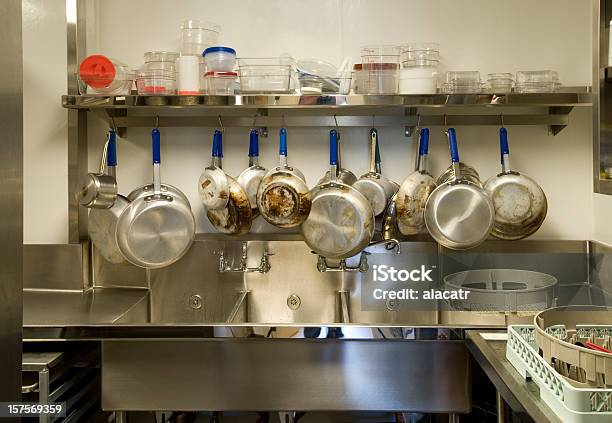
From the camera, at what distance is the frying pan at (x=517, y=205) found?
6.32 ft

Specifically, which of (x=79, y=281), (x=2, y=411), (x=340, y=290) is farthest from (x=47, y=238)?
(x=2, y=411)

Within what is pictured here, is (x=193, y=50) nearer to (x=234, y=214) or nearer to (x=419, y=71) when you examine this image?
(x=234, y=214)

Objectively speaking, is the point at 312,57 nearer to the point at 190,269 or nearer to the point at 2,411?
the point at 190,269

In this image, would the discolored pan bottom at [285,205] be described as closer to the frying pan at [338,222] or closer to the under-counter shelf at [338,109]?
the frying pan at [338,222]

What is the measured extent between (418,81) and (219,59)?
61 centimetres

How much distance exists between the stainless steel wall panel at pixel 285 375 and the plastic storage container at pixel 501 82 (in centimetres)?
81

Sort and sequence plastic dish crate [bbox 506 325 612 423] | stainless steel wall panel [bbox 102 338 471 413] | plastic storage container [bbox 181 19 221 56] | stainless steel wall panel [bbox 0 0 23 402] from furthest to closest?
plastic storage container [bbox 181 19 221 56]
stainless steel wall panel [bbox 102 338 471 413]
plastic dish crate [bbox 506 325 612 423]
stainless steel wall panel [bbox 0 0 23 402]

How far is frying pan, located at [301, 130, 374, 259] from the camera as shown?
1.83 m

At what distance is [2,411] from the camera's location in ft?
1.03

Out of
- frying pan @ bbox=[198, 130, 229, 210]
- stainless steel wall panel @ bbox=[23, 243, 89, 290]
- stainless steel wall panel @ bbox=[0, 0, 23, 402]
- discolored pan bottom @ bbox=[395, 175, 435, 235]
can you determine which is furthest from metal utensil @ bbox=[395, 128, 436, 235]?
stainless steel wall panel @ bbox=[0, 0, 23, 402]

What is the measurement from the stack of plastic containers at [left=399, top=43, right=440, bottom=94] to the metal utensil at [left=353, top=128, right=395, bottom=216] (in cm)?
24

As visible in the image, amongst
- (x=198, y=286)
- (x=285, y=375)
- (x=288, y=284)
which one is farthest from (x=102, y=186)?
(x=285, y=375)

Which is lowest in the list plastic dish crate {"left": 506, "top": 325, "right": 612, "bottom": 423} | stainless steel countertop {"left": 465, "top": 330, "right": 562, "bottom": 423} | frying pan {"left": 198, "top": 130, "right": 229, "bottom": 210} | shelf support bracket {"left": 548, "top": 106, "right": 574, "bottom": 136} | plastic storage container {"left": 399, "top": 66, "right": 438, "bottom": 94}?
stainless steel countertop {"left": 465, "top": 330, "right": 562, "bottom": 423}

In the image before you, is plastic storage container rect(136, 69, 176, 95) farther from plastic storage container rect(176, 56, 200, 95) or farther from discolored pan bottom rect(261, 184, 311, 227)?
discolored pan bottom rect(261, 184, 311, 227)
